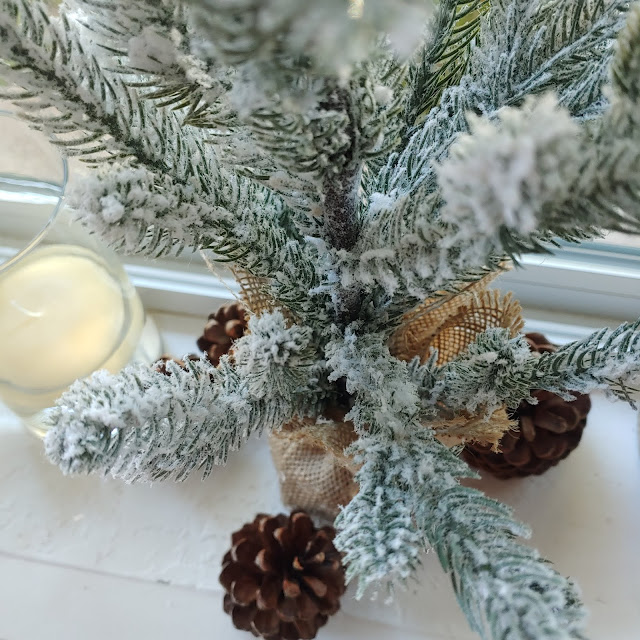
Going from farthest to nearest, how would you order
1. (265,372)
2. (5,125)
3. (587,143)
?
(5,125), (265,372), (587,143)

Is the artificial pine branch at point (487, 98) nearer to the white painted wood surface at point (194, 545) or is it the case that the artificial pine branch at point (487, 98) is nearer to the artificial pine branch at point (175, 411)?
the artificial pine branch at point (175, 411)

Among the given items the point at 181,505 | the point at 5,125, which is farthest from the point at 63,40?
the point at 181,505

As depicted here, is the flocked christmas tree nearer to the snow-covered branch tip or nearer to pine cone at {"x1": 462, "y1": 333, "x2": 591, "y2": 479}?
the snow-covered branch tip

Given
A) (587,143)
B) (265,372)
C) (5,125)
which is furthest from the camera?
(5,125)

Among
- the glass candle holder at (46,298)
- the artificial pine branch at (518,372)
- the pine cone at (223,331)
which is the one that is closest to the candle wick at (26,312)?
the glass candle holder at (46,298)

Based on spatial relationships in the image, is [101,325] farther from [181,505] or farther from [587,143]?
[587,143]

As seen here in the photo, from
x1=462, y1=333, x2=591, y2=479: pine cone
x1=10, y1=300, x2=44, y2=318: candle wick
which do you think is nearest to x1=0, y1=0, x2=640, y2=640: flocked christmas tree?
x1=462, y1=333, x2=591, y2=479: pine cone
